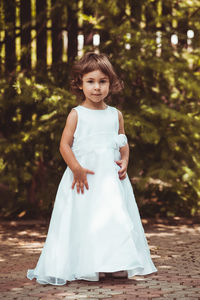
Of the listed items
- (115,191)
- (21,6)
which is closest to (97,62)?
(115,191)

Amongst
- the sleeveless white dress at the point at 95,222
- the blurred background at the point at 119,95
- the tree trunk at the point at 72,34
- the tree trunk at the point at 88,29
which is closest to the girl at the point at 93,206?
the sleeveless white dress at the point at 95,222

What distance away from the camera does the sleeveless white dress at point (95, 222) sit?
390 cm

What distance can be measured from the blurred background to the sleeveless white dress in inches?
73.7

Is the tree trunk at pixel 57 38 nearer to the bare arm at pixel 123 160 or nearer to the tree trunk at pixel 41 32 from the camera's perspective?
the tree trunk at pixel 41 32

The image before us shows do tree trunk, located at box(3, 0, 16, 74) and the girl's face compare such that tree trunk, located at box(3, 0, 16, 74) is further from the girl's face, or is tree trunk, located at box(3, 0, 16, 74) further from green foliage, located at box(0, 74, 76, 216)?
the girl's face

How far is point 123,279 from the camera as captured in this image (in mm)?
4121

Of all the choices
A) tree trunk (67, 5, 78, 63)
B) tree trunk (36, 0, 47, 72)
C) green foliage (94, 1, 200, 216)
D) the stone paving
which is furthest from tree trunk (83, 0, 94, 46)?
the stone paving

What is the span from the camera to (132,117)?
621cm

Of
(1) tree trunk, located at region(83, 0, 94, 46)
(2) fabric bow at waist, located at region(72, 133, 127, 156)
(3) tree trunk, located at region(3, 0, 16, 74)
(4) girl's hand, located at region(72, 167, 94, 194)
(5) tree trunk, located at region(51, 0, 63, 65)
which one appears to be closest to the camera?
(4) girl's hand, located at region(72, 167, 94, 194)

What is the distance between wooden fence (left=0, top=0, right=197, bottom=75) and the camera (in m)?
7.00

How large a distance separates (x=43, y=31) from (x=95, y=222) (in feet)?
13.8

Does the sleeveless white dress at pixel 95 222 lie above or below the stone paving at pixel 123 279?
above

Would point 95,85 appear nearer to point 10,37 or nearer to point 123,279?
point 123,279

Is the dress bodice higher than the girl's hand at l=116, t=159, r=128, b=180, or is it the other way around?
the dress bodice
